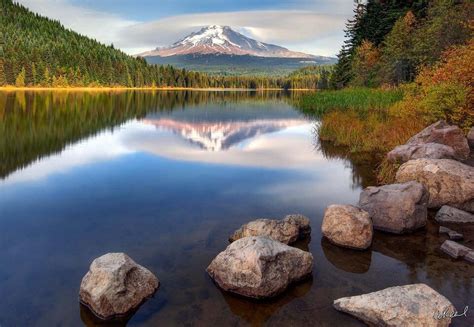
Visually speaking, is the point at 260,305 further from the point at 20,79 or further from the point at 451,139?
the point at 20,79

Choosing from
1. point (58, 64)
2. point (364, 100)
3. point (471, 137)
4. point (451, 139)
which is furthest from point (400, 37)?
point (58, 64)

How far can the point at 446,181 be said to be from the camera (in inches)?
435

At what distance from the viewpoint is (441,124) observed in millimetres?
16250

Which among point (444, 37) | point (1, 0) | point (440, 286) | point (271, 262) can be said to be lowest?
point (440, 286)

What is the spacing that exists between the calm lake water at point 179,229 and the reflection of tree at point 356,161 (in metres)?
0.09

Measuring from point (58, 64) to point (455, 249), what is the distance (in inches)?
4794

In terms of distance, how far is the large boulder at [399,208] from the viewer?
957cm

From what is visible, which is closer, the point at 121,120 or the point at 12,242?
the point at 12,242

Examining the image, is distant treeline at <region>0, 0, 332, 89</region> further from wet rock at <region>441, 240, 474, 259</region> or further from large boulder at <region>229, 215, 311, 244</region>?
wet rock at <region>441, 240, 474, 259</region>

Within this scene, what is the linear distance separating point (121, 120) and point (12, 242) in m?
29.4

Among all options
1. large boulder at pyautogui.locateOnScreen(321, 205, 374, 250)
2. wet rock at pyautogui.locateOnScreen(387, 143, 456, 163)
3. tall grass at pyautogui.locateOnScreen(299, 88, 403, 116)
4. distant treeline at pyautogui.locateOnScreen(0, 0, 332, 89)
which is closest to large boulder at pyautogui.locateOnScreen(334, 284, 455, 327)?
large boulder at pyautogui.locateOnScreen(321, 205, 374, 250)

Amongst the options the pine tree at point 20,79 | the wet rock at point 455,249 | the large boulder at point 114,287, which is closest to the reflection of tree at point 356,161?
the wet rock at point 455,249

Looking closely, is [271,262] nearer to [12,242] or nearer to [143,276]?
[143,276]

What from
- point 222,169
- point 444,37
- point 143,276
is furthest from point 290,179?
point 444,37
